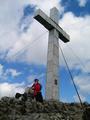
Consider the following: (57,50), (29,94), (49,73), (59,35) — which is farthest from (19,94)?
(59,35)

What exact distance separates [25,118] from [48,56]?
725 cm

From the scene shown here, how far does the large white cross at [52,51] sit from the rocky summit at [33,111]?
3439mm

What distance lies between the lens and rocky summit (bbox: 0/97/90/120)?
14102mm

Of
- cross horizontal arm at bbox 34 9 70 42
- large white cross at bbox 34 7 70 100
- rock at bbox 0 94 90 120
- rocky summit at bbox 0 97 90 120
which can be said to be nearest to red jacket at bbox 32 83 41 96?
rock at bbox 0 94 90 120

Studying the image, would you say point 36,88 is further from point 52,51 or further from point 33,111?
point 52,51

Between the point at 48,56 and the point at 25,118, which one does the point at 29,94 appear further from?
the point at 48,56

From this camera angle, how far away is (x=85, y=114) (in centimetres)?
1133

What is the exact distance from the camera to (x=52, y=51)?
20.3 metres

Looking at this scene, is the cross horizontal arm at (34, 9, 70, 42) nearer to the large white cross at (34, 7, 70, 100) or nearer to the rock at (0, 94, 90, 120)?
the large white cross at (34, 7, 70, 100)

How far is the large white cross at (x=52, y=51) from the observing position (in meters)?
19.8

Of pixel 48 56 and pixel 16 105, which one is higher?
pixel 48 56

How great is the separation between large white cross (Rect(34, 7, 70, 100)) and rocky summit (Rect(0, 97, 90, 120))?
11.3 feet

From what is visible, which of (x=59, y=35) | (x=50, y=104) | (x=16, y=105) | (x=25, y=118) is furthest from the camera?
(x=59, y=35)

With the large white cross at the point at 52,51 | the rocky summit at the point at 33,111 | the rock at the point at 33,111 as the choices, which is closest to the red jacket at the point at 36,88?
the rock at the point at 33,111
